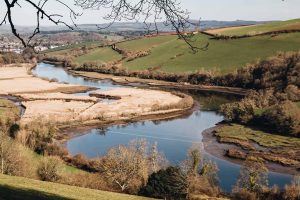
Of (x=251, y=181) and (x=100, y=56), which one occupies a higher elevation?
(x=251, y=181)

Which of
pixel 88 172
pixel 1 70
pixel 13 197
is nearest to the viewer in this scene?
pixel 13 197

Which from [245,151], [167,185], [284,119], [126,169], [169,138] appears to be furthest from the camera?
[284,119]

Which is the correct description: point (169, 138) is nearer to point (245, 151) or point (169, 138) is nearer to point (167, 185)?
point (245, 151)

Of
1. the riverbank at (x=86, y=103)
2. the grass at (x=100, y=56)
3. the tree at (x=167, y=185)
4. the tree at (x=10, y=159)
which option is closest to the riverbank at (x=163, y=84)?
the riverbank at (x=86, y=103)

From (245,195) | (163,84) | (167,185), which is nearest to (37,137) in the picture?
(167,185)

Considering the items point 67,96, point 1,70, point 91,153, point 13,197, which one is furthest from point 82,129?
point 1,70

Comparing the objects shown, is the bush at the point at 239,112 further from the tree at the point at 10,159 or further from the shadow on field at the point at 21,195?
the shadow on field at the point at 21,195

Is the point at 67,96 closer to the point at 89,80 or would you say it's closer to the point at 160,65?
the point at 89,80
